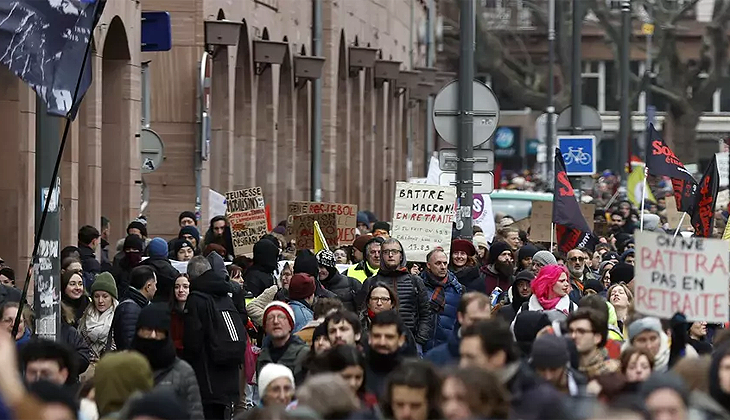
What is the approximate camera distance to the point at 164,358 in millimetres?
11391

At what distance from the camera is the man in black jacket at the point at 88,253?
708 inches

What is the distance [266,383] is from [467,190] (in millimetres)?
10266

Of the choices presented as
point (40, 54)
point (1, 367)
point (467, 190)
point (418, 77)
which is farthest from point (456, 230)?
point (418, 77)

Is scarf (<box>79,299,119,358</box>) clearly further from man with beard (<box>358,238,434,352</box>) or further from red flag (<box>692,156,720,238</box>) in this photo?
red flag (<box>692,156,720,238</box>)

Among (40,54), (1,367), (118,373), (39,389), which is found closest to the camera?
(1,367)

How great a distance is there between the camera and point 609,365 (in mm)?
11234

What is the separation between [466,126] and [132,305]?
23.6 ft

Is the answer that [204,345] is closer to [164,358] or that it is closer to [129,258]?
[164,358]

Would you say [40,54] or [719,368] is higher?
[40,54]

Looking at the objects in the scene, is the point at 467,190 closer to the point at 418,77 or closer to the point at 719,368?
the point at 719,368

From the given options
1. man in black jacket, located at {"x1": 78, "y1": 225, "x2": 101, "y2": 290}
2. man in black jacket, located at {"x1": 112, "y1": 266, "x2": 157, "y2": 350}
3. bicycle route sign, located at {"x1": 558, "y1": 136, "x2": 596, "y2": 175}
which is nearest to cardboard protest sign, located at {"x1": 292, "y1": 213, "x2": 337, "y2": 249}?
man in black jacket, located at {"x1": 78, "y1": 225, "x2": 101, "y2": 290}

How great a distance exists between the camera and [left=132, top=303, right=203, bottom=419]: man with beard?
437 inches

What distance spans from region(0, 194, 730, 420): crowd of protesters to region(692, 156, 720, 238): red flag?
3.00ft

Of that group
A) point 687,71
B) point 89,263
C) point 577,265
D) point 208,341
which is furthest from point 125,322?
point 687,71
